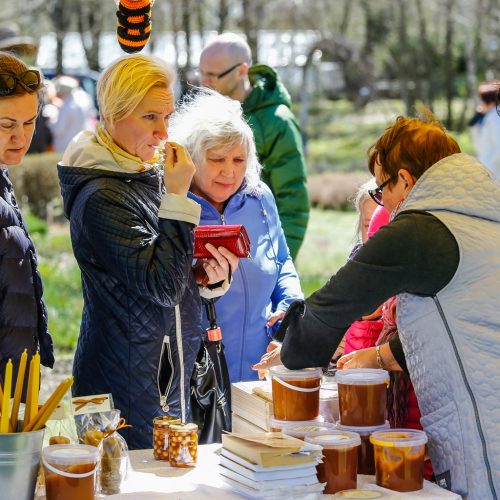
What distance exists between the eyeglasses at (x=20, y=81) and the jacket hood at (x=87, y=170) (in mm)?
259

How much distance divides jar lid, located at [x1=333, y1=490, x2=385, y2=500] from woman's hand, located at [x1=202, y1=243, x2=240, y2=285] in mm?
883

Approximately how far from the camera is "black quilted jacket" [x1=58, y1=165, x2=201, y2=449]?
277cm

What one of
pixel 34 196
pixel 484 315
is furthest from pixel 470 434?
pixel 34 196

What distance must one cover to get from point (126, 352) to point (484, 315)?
1018mm

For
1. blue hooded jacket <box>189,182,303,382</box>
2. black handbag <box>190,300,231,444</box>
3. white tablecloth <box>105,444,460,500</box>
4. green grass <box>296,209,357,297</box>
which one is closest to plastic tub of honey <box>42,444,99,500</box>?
white tablecloth <box>105,444,460,500</box>

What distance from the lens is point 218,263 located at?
311cm

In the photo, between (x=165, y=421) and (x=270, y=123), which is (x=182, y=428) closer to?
(x=165, y=421)

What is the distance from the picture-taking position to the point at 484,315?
8.09 feet

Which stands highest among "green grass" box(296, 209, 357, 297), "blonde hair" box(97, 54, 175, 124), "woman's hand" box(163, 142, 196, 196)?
"blonde hair" box(97, 54, 175, 124)

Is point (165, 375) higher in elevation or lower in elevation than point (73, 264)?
higher

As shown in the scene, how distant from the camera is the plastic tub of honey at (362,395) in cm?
264

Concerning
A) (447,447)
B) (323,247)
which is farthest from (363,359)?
(323,247)

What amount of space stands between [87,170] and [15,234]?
1.26 ft

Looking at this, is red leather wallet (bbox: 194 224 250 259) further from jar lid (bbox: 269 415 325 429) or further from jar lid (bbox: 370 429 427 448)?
jar lid (bbox: 370 429 427 448)
